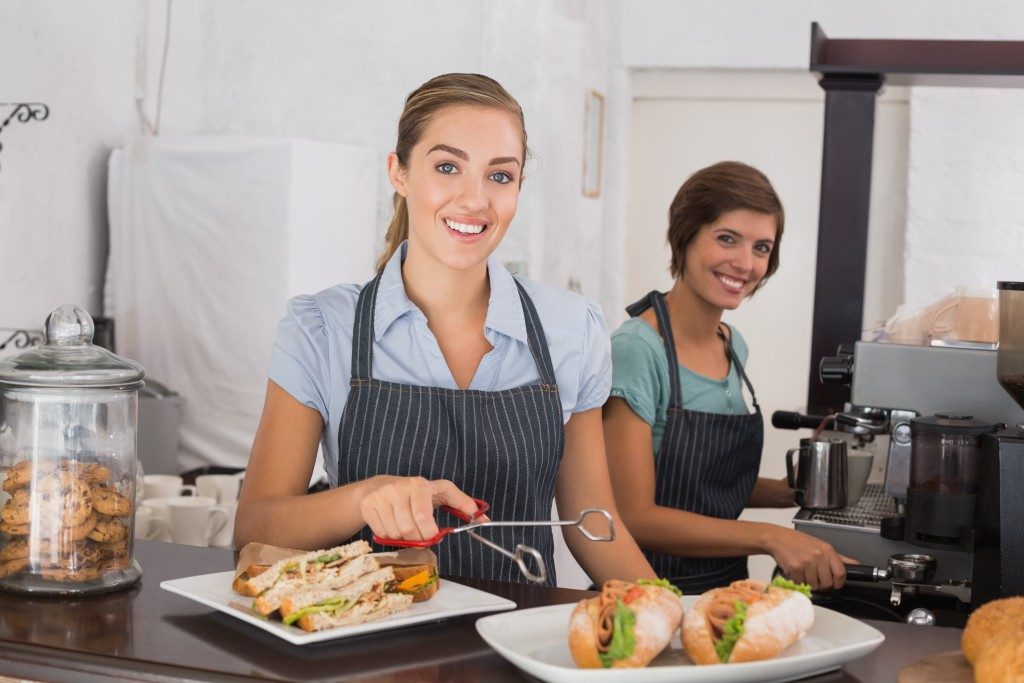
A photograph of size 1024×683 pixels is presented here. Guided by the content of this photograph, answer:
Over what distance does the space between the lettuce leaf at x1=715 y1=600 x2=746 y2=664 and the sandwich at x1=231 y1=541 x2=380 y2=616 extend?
0.36 metres

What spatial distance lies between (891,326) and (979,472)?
1.64 ft

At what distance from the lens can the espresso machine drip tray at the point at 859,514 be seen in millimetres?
2104

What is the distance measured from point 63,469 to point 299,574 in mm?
287

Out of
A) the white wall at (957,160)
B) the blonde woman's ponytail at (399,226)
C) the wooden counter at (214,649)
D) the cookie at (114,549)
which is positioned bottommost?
the wooden counter at (214,649)

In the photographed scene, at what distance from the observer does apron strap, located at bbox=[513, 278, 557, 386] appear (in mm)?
1703

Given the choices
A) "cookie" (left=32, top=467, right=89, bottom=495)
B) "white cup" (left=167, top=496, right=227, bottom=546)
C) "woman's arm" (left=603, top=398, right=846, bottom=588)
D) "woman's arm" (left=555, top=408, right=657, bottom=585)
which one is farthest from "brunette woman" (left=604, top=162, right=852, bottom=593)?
"cookie" (left=32, top=467, right=89, bottom=495)

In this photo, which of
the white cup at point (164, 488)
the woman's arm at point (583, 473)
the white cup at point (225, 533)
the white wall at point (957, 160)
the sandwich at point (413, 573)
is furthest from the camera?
the white wall at point (957, 160)

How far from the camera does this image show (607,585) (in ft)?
3.42

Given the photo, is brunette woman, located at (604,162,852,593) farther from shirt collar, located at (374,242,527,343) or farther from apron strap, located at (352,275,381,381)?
apron strap, located at (352,275,381,381)

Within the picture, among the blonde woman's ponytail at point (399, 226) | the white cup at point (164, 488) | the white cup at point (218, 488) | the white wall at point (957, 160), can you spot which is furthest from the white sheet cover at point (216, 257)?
the white wall at point (957, 160)

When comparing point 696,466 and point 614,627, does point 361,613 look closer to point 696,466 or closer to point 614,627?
point 614,627

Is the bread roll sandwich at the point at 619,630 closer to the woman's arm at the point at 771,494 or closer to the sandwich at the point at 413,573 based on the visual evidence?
the sandwich at the point at 413,573

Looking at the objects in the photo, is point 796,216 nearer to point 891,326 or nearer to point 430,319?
point 891,326

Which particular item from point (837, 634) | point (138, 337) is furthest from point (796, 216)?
point (837, 634)
